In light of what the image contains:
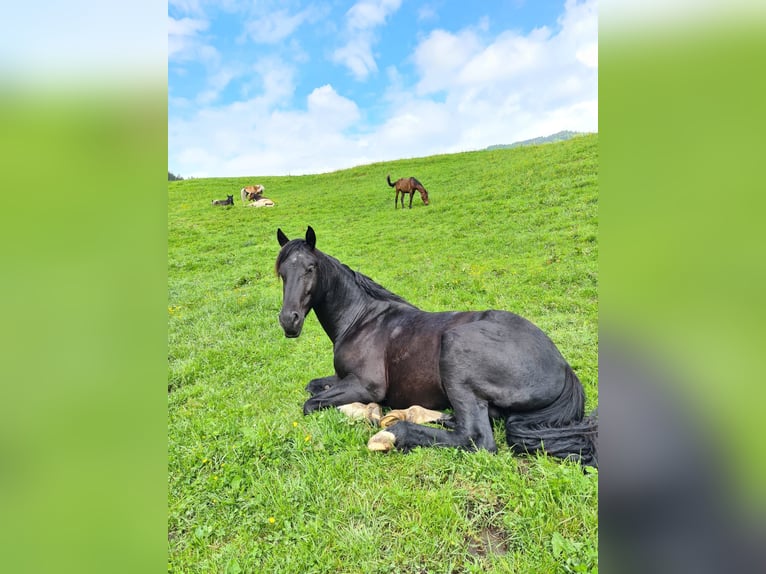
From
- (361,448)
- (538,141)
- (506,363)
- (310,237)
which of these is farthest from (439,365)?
(538,141)

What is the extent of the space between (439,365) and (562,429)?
1.10m

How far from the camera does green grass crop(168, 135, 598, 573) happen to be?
2.33 meters

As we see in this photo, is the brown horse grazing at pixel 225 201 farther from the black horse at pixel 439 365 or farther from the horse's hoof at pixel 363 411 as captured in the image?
the horse's hoof at pixel 363 411

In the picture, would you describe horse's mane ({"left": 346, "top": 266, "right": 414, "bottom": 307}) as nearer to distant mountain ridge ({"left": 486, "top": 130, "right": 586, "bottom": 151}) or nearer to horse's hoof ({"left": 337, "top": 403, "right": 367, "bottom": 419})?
horse's hoof ({"left": 337, "top": 403, "right": 367, "bottom": 419})

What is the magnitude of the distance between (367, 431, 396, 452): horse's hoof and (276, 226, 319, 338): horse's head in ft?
4.38

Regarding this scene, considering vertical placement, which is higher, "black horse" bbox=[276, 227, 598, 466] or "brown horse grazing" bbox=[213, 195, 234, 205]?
"brown horse grazing" bbox=[213, 195, 234, 205]

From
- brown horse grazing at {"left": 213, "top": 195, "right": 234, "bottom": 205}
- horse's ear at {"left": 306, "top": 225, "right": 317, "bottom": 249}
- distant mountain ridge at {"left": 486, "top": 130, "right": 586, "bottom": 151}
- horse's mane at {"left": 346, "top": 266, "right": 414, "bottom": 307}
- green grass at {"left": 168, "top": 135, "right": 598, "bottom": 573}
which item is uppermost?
distant mountain ridge at {"left": 486, "top": 130, "right": 586, "bottom": 151}

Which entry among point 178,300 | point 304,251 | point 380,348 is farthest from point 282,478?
point 178,300

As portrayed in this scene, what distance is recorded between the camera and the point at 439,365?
12.3 feet

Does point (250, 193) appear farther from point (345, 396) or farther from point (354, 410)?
point (354, 410)

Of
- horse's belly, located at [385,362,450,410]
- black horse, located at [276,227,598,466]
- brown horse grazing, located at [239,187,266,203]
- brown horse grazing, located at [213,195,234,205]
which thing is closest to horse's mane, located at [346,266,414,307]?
black horse, located at [276,227,598,466]

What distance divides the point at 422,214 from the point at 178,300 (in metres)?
11.0
